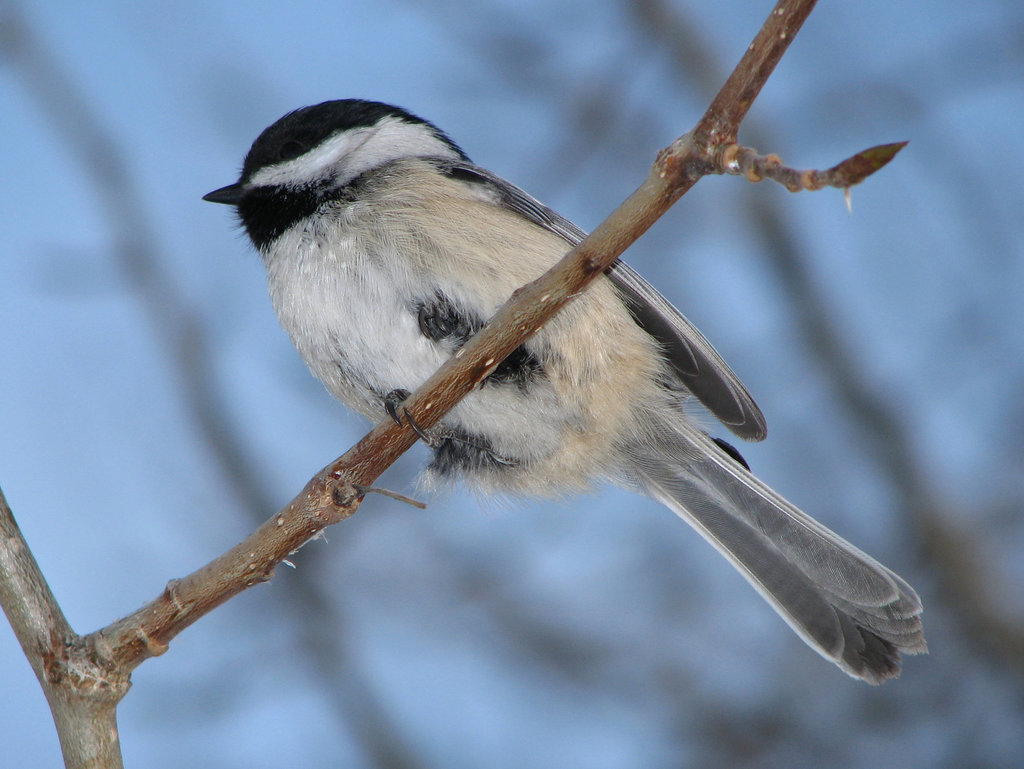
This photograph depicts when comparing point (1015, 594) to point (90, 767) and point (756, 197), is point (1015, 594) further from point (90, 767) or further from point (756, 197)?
point (90, 767)

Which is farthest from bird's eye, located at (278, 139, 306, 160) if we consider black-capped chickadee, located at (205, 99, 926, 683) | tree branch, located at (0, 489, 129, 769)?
tree branch, located at (0, 489, 129, 769)

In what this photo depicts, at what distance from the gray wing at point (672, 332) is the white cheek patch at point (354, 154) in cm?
19

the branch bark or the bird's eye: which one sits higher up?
the bird's eye

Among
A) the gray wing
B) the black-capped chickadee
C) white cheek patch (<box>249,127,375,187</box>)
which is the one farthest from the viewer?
white cheek patch (<box>249,127,375,187</box>)

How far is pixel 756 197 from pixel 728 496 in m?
1.89

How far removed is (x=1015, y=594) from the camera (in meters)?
3.47

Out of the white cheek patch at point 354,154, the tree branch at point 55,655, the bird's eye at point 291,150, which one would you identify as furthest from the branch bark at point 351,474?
the bird's eye at point 291,150

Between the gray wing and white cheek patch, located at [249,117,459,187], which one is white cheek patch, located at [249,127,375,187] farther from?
the gray wing

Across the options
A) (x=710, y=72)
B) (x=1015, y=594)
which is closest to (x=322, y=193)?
(x=710, y=72)

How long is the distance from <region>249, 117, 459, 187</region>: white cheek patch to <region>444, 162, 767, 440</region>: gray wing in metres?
0.19

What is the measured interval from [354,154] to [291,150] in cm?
18

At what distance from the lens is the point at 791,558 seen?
2.14 metres

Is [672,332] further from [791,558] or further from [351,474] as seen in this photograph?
[351,474]

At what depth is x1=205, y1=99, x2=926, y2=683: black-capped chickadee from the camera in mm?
1927
